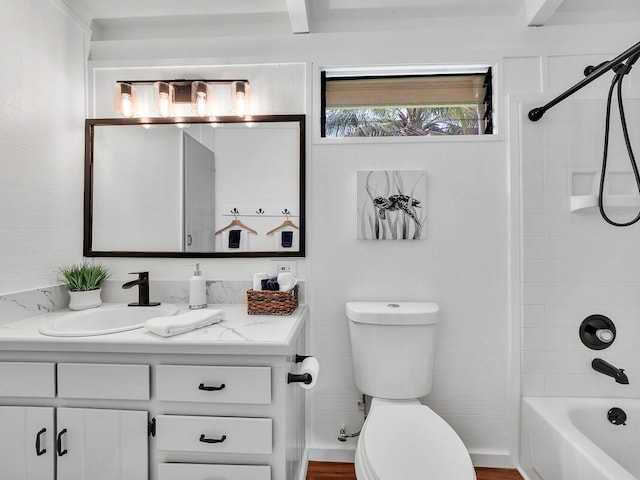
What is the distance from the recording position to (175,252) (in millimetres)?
1886

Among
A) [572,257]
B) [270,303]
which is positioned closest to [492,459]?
[572,257]

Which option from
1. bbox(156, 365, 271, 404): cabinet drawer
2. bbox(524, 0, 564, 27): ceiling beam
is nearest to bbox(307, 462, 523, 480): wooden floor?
bbox(156, 365, 271, 404): cabinet drawer

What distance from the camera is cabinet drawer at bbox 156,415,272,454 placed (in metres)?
1.21

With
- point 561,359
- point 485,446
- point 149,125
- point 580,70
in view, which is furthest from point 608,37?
point 149,125

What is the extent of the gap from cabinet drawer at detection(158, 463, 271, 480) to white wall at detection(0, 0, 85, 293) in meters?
1.01

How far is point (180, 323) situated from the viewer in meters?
1.32

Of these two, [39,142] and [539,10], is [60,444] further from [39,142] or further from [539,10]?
[539,10]

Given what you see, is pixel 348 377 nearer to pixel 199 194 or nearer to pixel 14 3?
pixel 199 194

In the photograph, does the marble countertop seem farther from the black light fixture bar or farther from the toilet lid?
the black light fixture bar

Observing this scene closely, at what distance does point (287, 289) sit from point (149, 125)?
1.16 metres

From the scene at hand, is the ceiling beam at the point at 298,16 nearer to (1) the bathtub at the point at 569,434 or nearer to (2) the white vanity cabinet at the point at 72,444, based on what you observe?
(2) the white vanity cabinet at the point at 72,444

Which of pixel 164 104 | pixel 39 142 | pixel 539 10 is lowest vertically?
pixel 39 142

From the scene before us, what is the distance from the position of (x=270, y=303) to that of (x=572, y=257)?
147 cm

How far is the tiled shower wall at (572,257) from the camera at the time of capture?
1.70 meters
